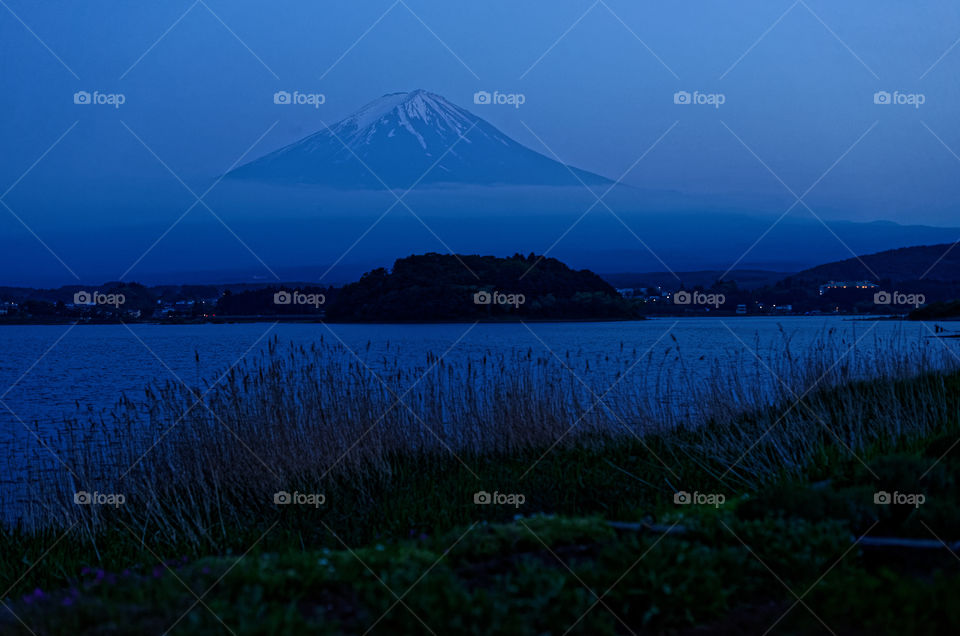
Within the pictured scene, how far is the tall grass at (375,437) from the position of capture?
11.3m

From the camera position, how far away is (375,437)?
508 inches

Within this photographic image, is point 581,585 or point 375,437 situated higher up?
point 375,437

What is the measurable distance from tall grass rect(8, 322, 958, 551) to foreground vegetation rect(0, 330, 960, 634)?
0.04 metres

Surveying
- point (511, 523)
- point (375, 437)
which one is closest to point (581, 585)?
point (511, 523)

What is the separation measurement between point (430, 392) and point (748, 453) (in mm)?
4976

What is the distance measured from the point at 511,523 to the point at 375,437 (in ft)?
18.5

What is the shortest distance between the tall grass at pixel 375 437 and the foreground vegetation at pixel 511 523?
0.04 metres

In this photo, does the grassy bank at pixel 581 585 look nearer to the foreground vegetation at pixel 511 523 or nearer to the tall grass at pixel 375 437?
the foreground vegetation at pixel 511 523

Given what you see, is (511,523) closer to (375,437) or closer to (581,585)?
(581,585)

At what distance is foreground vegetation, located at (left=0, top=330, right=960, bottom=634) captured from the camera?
17.2 feet

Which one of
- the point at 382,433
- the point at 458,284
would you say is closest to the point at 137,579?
the point at 382,433

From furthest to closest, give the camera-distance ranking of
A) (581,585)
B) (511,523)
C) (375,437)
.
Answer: (375,437), (511,523), (581,585)

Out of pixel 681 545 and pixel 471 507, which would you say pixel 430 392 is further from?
pixel 681 545

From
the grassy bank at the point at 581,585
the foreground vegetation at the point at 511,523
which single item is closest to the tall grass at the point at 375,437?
the foreground vegetation at the point at 511,523
